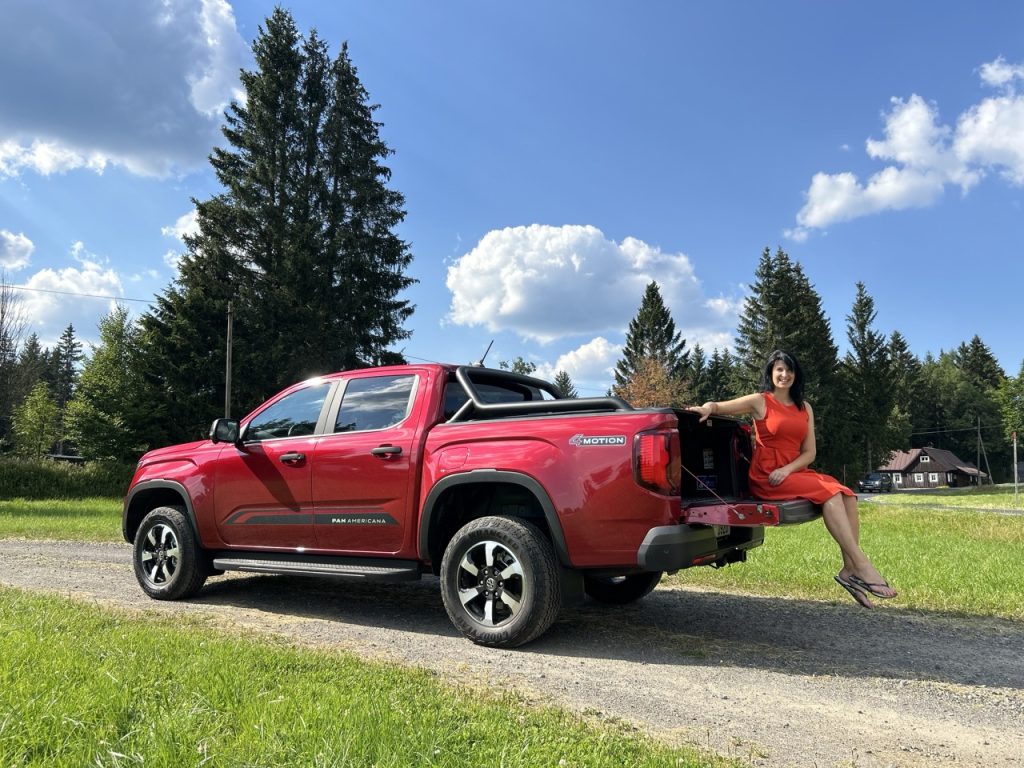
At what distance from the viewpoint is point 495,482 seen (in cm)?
461

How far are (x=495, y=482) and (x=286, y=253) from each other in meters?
26.8

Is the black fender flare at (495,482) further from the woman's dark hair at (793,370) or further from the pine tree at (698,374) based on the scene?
the pine tree at (698,374)

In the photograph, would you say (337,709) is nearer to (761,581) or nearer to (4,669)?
(4,669)

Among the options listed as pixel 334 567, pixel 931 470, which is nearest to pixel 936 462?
pixel 931 470

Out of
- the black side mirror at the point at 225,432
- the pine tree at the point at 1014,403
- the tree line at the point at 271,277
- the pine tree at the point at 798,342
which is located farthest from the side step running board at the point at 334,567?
the pine tree at the point at 1014,403

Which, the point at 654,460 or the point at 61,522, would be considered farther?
the point at 61,522

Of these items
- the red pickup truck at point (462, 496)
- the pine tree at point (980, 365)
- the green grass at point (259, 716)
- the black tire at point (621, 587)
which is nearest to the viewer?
the green grass at point (259, 716)

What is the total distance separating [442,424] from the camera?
16.3ft

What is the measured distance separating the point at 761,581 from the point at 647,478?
152 inches

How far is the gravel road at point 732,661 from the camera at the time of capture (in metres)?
3.04

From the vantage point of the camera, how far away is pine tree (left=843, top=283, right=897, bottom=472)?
175ft

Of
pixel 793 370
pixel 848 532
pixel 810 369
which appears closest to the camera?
pixel 848 532

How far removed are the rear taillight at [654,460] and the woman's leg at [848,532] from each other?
1.29 m

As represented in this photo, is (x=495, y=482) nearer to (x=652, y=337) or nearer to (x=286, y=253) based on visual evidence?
(x=286, y=253)
